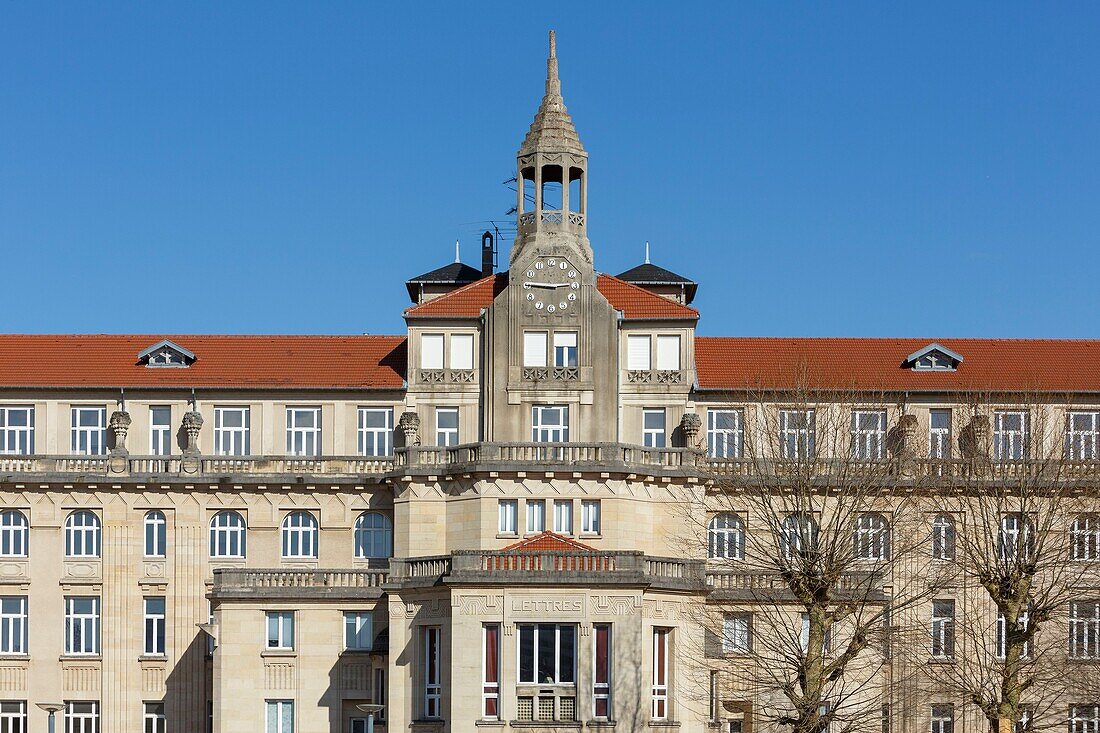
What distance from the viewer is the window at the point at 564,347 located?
76.7 metres

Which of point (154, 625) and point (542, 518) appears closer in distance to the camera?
point (542, 518)

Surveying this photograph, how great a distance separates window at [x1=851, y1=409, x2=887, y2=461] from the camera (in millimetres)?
73625

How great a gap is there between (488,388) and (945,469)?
55.1 ft

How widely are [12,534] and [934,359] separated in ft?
115

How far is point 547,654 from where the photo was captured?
212ft

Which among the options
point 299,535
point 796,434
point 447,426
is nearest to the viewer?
point 796,434

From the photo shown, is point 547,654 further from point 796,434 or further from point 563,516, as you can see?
point 796,434

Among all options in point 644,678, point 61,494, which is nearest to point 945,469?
point 644,678

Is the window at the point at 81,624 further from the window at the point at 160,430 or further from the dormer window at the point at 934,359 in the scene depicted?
the dormer window at the point at 934,359

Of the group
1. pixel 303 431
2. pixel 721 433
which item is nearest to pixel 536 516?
pixel 721 433

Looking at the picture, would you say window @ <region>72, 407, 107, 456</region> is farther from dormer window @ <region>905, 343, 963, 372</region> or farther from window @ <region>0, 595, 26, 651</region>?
dormer window @ <region>905, 343, 963, 372</region>

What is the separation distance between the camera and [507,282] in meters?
78.2

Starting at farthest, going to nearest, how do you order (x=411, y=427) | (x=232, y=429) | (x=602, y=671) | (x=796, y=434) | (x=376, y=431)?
1. (x=232, y=429)
2. (x=376, y=431)
3. (x=411, y=427)
4. (x=796, y=434)
5. (x=602, y=671)

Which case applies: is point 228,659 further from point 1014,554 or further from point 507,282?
point 1014,554
